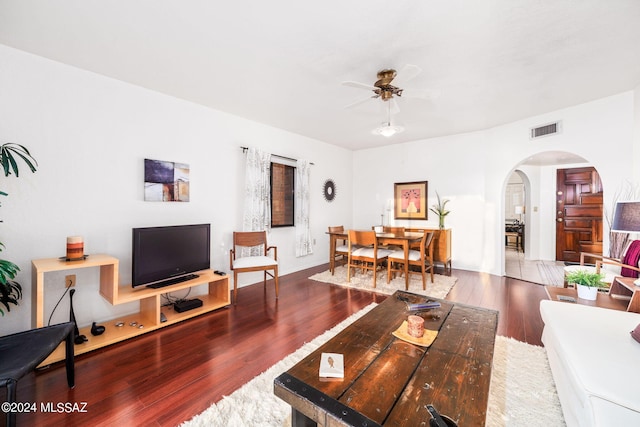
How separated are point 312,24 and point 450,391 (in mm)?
2451

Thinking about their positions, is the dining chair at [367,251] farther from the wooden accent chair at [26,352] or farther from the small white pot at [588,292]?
the wooden accent chair at [26,352]

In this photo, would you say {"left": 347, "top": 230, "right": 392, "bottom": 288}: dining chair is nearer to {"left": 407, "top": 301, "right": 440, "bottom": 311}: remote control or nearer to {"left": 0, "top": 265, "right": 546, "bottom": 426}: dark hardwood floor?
{"left": 0, "top": 265, "right": 546, "bottom": 426}: dark hardwood floor

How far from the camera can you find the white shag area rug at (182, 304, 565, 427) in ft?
4.87

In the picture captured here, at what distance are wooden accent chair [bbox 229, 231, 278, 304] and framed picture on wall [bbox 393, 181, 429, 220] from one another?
10.5ft

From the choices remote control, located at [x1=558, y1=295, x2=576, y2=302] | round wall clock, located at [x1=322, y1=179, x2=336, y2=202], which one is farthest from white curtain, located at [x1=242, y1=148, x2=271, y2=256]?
remote control, located at [x1=558, y1=295, x2=576, y2=302]

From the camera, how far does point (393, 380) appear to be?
1.21 m

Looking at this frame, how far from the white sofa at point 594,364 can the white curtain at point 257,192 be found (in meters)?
3.52

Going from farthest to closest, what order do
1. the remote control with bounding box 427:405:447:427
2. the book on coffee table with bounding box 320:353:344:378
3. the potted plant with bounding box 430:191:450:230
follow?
the potted plant with bounding box 430:191:450:230
the book on coffee table with bounding box 320:353:344:378
the remote control with bounding box 427:405:447:427

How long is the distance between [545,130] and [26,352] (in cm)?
604

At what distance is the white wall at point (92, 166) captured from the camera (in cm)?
227

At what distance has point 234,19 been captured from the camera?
1926 millimetres

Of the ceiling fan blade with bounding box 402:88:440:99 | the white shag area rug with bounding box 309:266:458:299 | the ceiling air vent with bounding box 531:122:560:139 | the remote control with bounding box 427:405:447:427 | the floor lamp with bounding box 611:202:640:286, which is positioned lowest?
the white shag area rug with bounding box 309:266:458:299

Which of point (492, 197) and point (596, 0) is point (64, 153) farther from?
point (492, 197)

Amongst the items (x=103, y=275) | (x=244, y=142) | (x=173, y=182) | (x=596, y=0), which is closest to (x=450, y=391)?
(x=596, y=0)
